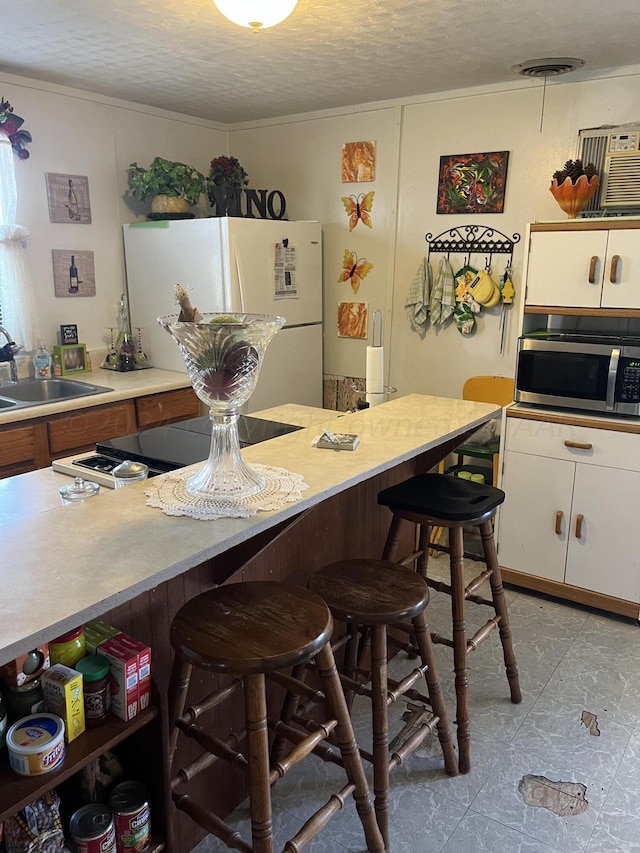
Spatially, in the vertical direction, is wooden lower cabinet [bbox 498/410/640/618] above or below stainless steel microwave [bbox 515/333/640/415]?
below

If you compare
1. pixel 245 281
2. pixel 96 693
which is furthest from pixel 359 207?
pixel 96 693

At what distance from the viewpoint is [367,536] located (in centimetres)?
229

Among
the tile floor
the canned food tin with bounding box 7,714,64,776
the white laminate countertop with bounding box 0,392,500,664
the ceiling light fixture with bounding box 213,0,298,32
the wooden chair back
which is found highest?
the ceiling light fixture with bounding box 213,0,298,32

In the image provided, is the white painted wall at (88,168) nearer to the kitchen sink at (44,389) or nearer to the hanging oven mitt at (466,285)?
the kitchen sink at (44,389)

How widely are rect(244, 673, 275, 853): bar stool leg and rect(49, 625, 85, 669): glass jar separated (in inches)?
13.0

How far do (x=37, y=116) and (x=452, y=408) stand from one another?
8.63 ft

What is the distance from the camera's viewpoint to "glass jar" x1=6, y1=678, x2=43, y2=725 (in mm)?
1188

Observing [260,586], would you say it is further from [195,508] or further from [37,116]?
[37,116]

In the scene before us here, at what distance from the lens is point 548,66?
2.98 m

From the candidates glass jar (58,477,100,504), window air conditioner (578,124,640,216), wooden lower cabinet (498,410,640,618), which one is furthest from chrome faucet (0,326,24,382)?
window air conditioner (578,124,640,216)

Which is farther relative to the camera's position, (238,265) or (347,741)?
(238,265)

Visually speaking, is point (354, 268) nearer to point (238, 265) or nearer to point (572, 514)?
point (238, 265)

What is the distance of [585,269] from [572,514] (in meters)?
1.04

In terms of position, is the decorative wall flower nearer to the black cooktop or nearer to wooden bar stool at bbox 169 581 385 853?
the black cooktop
